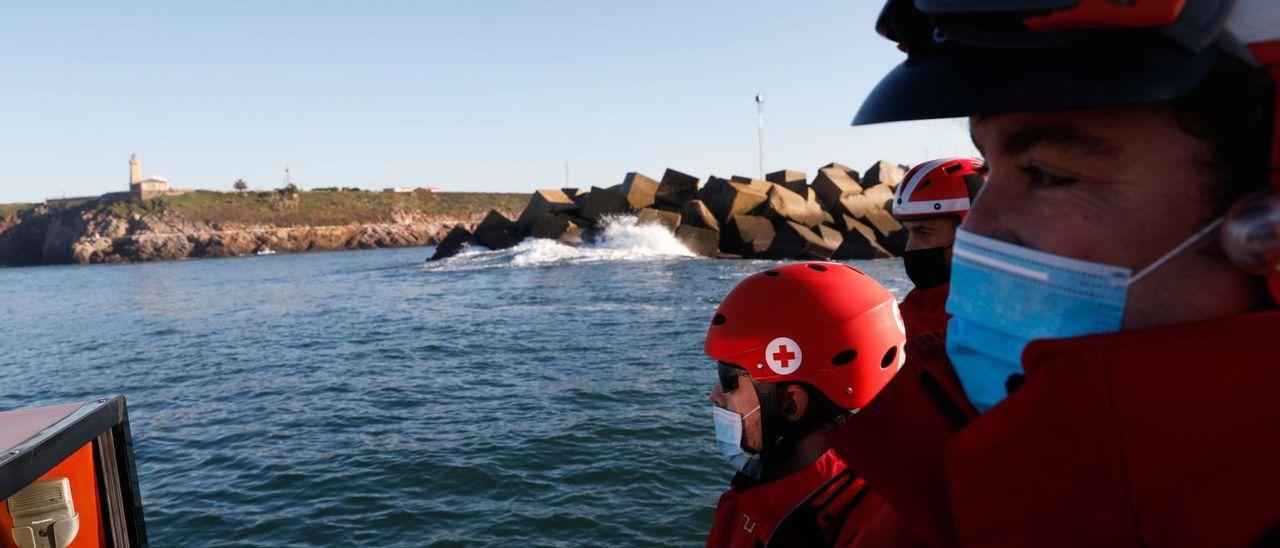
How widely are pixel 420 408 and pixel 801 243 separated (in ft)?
96.0

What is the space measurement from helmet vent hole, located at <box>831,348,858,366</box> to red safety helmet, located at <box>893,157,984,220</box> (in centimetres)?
238

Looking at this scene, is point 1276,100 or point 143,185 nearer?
point 1276,100

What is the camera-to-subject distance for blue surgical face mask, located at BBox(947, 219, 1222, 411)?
1.01 m

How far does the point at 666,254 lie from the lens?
1736 inches

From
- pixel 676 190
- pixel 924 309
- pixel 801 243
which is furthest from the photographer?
pixel 676 190

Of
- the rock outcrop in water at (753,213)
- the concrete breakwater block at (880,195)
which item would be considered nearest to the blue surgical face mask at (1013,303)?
the rock outcrop in water at (753,213)

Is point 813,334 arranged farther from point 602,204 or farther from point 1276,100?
point 602,204

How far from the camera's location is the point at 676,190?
49719mm

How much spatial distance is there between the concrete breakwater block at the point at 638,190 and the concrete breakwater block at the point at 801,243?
9.00 meters

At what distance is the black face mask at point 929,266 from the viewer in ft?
16.4

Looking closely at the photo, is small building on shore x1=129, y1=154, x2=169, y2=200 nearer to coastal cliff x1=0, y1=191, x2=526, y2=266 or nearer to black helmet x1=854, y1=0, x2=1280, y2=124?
coastal cliff x1=0, y1=191, x2=526, y2=266

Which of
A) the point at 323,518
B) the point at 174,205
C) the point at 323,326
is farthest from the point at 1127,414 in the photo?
the point at 174,205

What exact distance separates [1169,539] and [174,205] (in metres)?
150

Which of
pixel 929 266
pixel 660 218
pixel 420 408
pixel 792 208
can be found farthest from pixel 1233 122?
pixel 660 218
